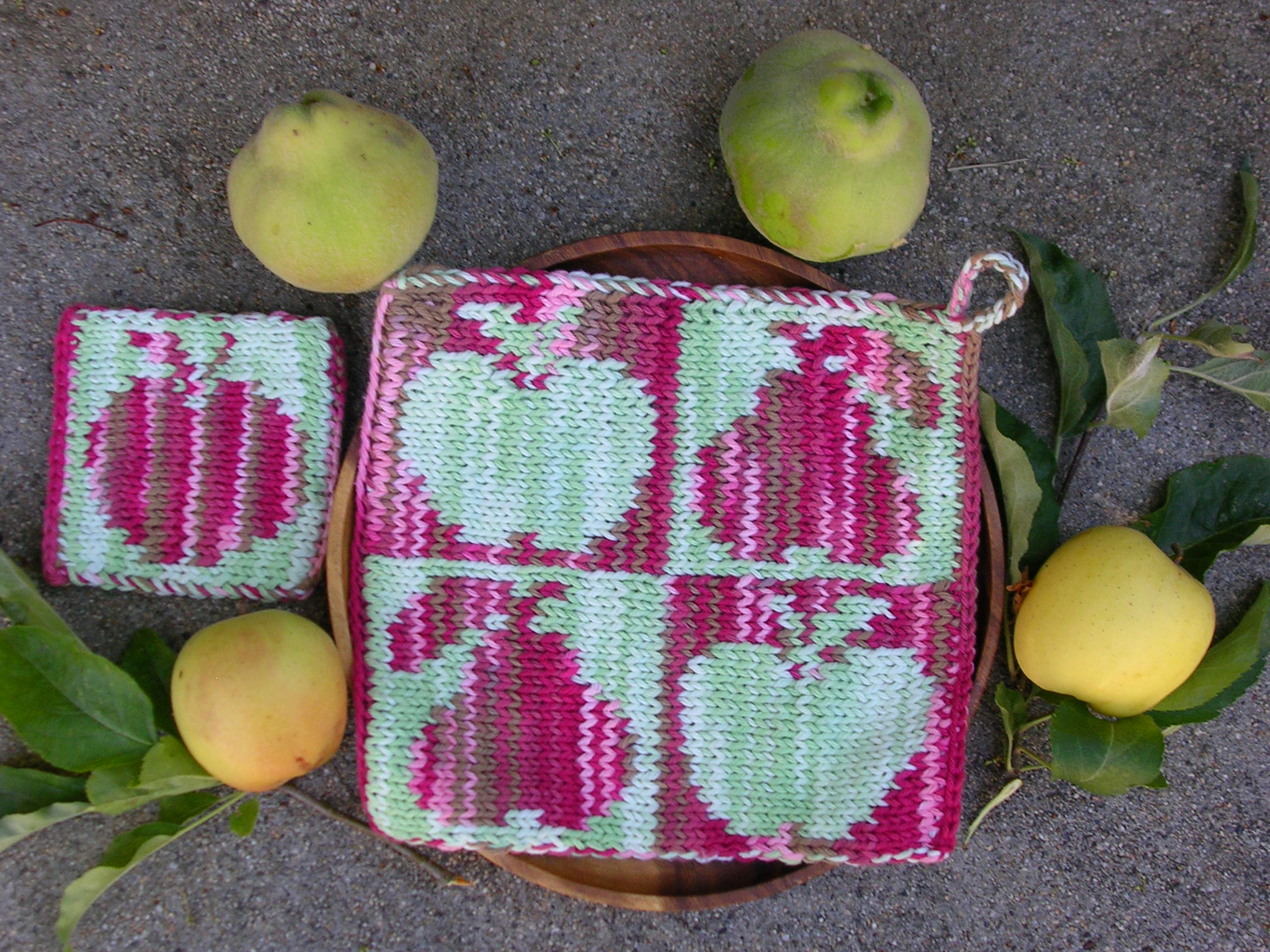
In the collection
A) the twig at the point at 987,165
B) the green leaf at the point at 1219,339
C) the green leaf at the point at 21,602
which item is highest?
the twig at the point at 987,165

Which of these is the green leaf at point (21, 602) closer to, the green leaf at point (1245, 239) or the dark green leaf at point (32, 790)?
the dark green leaf at point (32, 790)

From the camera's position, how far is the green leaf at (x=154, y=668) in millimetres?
631

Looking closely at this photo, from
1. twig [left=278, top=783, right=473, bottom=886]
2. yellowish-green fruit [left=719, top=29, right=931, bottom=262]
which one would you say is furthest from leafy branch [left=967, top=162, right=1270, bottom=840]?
twig [left=278, top=783, right=473, bottom=886]

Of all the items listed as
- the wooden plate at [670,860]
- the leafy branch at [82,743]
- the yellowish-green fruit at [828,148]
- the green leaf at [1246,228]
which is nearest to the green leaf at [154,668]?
the leafy branch at [82,743]

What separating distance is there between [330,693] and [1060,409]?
0.63 meters

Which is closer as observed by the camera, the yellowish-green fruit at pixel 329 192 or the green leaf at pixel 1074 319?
the yellowish-green fruit at pixel 329 192

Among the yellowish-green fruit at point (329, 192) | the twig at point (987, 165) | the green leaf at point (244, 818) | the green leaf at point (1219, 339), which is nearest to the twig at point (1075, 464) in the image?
the green leaf at point (1219, 339)

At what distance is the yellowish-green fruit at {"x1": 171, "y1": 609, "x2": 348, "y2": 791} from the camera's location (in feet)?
1.81

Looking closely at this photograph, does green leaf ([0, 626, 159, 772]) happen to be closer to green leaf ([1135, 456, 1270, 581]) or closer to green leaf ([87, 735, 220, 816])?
green leaf ([87, 735, 220, 816])

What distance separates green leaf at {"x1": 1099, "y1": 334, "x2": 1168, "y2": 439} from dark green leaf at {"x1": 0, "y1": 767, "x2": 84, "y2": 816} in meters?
0.86

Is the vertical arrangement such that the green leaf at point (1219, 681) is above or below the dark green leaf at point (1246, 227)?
below

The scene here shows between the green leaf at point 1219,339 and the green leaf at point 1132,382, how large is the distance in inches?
0.9

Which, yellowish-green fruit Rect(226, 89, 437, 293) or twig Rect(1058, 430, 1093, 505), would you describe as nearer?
yellowish-green fruit Rect(226, 89, 437, 293)

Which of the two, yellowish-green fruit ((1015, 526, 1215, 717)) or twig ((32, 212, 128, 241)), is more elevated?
twig ((32, 212, 128, 241))
